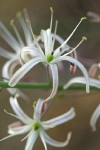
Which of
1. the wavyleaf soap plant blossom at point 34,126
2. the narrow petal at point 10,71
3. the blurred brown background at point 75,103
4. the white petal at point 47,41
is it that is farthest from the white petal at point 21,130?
the blurred brown background at point 75,103

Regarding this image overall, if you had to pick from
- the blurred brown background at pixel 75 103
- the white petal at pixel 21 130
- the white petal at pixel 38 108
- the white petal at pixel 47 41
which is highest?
the blurred brown background at pixel 75 103

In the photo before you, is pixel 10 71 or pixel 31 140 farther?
pixel 10 71

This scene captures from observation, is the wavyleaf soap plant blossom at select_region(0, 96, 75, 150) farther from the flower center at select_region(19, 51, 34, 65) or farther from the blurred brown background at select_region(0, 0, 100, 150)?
the blurred brown background at select_region(0, 0, 100, 150)

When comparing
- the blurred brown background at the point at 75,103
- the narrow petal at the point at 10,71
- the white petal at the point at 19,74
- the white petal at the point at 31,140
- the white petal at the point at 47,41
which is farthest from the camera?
the blurred brown background at the point at 75,103

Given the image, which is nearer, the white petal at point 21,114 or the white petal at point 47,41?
the white petal at point 47,41

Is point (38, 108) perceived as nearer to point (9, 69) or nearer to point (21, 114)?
point (21, 114)

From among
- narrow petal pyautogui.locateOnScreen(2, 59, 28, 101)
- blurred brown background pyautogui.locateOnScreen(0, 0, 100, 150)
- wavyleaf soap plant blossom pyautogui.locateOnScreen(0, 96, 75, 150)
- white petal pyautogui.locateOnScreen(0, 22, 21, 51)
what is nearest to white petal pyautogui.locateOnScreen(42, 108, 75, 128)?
wavyleaf soap plant blossom pyautogui.locateOnScreen(0, 96, 75, 150)

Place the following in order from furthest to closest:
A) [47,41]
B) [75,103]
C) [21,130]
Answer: [75,103], [21,130], [47,41]

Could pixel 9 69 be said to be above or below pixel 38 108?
above

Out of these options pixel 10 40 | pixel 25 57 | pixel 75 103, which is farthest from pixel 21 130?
pixel 75 103

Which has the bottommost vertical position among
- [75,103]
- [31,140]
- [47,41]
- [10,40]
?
[31,140]

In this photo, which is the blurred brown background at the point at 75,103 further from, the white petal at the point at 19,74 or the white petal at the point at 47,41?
the white petal at the point at 19,74

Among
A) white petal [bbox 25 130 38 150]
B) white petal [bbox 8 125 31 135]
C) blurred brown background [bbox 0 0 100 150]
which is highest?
blurred brown background [bbox 0 0 100 150]
